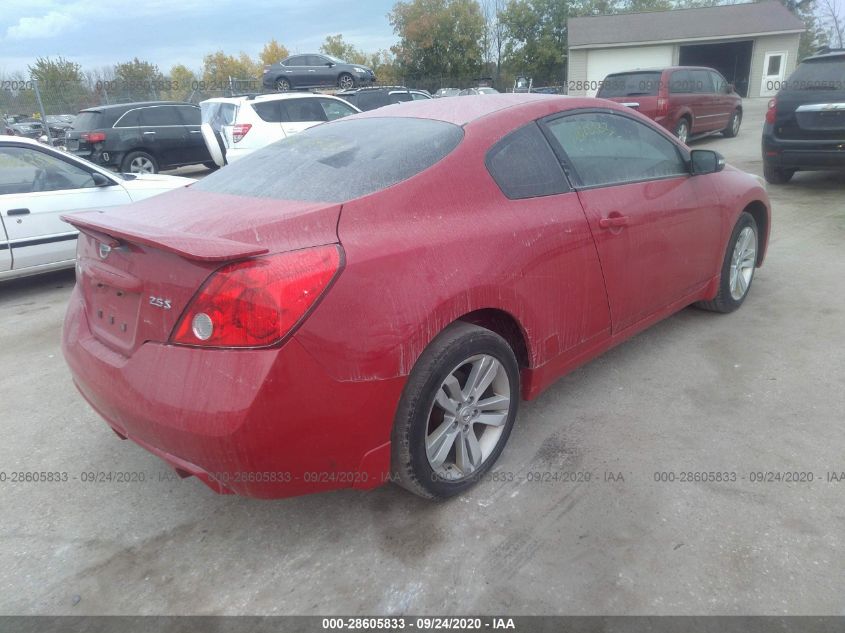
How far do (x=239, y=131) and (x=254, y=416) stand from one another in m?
10.0

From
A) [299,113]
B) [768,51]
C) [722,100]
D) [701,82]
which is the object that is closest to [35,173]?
[299,113]

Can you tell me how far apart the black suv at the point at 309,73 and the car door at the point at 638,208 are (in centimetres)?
2400

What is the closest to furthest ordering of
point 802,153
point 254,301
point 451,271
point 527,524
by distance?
point 254,301 < point 451,271 < point 527,524 < point 802,153

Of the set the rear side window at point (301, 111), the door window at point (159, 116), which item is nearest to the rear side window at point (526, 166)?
the rear side window at point (301, 111)

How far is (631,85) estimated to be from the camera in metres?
12.9

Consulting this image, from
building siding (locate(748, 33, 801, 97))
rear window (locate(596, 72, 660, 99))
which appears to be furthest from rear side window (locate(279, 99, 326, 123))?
building siding (locate(748, 33, 801, 97))

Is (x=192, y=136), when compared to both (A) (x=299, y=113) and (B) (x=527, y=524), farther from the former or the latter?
(B) (x=527, y=524)

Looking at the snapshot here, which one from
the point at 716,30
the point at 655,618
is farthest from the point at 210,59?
the point at 655,618

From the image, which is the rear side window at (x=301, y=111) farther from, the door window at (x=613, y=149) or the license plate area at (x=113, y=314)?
the license plate area at (x=113, y=314)

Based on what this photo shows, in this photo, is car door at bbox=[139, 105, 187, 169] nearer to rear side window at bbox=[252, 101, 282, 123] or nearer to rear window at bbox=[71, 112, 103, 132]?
rear window at bbox=[71, 112, 103, 132]

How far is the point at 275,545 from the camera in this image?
2.45 metres

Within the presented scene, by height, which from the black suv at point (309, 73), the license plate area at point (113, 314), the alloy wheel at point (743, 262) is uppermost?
the black suv at point (309, 73)

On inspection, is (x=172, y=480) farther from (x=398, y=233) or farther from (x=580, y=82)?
(x=580, y=82)

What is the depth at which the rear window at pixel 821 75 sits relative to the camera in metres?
7.67
